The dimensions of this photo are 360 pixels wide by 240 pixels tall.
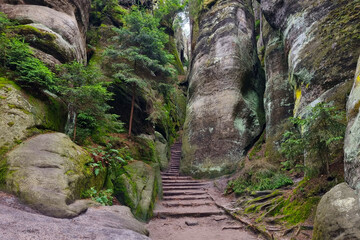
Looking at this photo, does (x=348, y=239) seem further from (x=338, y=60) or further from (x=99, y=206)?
(x=338, y=60)

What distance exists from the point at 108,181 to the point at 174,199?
3.38 m

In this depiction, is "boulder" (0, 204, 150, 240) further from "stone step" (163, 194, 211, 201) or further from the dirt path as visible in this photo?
"stone step" (163, 194, 211, 201)

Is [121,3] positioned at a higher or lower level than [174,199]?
higher

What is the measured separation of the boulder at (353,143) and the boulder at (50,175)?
471 cm

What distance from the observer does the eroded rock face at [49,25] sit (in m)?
7.23

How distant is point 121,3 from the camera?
20203mm

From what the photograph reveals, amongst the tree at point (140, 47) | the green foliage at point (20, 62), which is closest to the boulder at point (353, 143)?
the green foliage at point (20, 62)

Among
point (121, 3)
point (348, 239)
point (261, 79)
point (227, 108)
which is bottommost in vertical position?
point (348, 239)

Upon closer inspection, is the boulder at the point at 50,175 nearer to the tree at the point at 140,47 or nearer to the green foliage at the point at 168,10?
the tree at the point at 140,47

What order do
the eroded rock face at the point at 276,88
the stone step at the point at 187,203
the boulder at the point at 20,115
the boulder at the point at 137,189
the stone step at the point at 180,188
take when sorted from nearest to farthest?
1. the boulder at the point at 20,115
2. the boulder at the point at 137,189
3. the stone step at the point at 187,203
4. the stone step at the point at 180,188
5. the eroded rock face at the point at 276,88

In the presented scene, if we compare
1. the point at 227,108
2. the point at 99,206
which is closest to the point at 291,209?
the point at 99,206

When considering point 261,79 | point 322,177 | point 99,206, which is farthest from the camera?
point 261,79

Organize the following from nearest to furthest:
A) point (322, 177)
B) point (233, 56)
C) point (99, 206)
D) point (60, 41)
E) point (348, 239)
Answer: point (348, 239) < point (99, 206) < point (322, 177) < point (60, 41) < point (233, 56)

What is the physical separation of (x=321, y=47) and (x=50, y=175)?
376 inches
